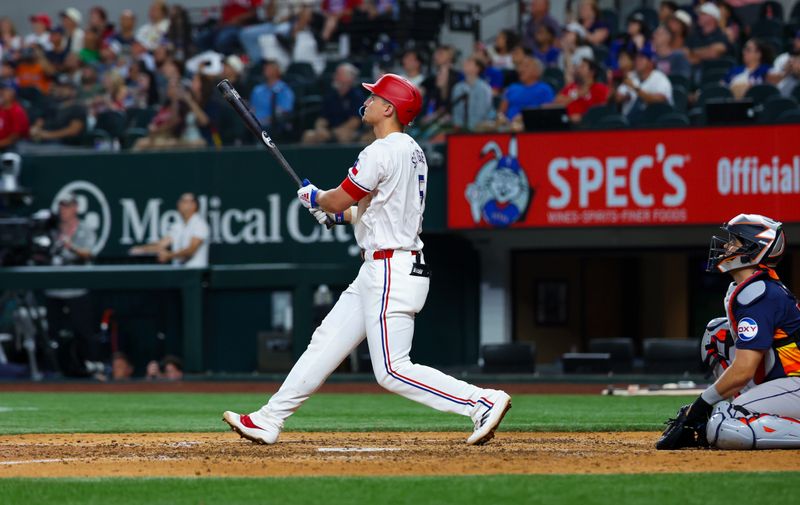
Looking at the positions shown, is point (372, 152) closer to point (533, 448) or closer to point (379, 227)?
point (379, 227)

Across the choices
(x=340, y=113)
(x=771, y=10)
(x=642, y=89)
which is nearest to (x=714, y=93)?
(x=642, y=89)

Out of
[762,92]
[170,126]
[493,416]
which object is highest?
[762,92]

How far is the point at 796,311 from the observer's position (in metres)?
7.58

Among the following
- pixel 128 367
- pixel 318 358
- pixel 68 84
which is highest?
pixel 68 84

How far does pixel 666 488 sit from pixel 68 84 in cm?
1693

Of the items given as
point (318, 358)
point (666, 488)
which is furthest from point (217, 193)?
point (666, 488)

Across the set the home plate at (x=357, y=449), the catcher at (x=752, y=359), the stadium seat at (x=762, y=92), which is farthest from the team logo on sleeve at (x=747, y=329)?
the stadium seat at (x=762, y=92)

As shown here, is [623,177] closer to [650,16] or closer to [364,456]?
[650,16]

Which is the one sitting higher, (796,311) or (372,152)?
(372,152)

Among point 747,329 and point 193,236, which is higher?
point 193,236

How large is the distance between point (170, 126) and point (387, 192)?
12.3 metres

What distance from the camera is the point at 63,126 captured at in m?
20.1

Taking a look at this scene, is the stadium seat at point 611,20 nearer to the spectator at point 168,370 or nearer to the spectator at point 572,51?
the spectator at point 572,51

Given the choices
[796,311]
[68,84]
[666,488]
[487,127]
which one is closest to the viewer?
[666,488]
